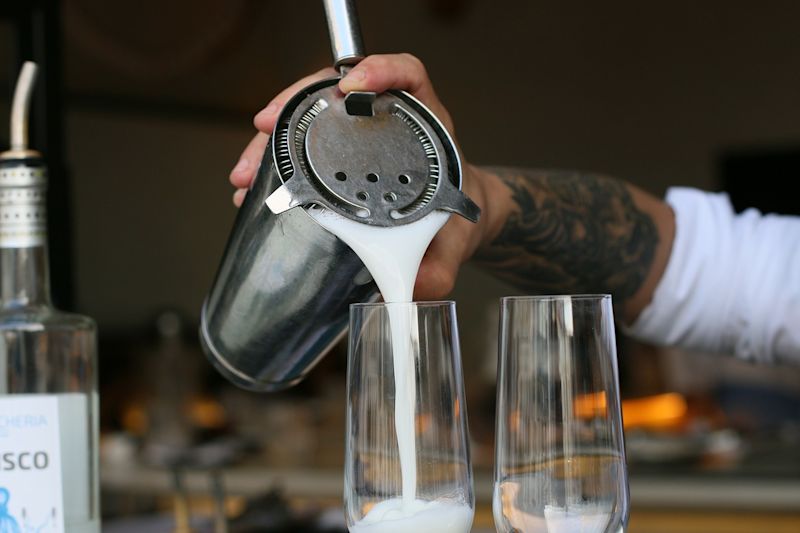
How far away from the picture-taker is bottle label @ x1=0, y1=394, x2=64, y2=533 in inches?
33.5

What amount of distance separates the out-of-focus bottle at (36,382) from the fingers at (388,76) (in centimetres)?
28

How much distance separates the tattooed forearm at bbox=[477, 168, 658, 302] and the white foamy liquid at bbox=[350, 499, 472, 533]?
0.51 meters

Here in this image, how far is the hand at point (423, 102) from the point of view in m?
0.81

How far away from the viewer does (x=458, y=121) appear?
5.98m

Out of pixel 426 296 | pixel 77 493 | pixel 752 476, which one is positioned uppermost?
pixel 426 296

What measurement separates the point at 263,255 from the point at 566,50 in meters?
5.14

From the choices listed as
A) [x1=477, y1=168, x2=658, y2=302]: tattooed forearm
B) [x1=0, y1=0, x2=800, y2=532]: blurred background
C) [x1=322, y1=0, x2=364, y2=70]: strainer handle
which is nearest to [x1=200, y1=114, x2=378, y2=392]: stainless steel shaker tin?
[x1=322, y1=0, x2=364, y2=70]: strainer handle

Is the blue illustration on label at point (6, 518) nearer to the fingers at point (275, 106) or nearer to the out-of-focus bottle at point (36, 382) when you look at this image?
the out-of-focus bottle at point (36, 382)

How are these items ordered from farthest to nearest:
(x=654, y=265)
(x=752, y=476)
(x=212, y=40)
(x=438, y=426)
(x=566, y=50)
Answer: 1. (x=566, y=50)
2. (x=212, y=40)
3. (x=752, y=476)
4. (x=654, y=265)
5. (x=438, y=426)

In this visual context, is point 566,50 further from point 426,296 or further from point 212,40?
point 426,296

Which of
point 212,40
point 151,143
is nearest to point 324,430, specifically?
point 212,40

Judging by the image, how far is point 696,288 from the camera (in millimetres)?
1443

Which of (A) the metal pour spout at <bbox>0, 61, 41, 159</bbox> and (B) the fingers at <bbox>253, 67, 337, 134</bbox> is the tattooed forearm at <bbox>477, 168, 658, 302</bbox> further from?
(A) the metal pour spout at <bbox>0, 61, 41, 159</bbox>

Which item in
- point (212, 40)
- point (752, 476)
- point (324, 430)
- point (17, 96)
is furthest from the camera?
point (212, 40)
